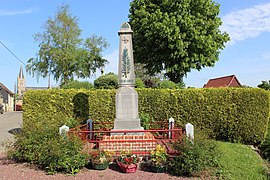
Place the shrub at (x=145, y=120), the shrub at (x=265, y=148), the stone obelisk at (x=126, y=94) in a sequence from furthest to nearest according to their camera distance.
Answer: the shrub at (x=145, y=120)
the shrub at (x=265, y=148)
the stone obelisk at (x=126, y=94)

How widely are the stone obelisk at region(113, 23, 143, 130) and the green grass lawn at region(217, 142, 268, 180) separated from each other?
3.05m

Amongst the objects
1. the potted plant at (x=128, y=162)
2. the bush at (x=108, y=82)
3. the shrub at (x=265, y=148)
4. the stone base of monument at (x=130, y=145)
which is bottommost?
the shrub at (x=265, y=148)

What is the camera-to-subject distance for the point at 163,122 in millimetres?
11281

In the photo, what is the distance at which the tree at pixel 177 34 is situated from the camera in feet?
63.2

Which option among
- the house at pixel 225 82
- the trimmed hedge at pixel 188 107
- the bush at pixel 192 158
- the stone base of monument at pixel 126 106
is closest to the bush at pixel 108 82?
the trimmed hedge at pixel 188 107

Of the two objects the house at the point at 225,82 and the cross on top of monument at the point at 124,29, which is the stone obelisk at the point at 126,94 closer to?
the cross on top of monument at the point at 124,29

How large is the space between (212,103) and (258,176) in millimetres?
4975

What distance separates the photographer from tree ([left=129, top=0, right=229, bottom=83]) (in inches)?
758

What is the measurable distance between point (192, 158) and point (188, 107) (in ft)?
18.3

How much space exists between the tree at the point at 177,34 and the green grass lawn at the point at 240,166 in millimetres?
11138

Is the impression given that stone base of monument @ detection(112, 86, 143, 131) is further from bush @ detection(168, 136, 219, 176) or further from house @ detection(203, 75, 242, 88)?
house @ detection(203, 75, 242, 88)

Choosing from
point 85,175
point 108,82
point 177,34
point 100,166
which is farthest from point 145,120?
point 177,34

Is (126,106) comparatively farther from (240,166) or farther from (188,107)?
(240,166)

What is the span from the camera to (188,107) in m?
12.1
